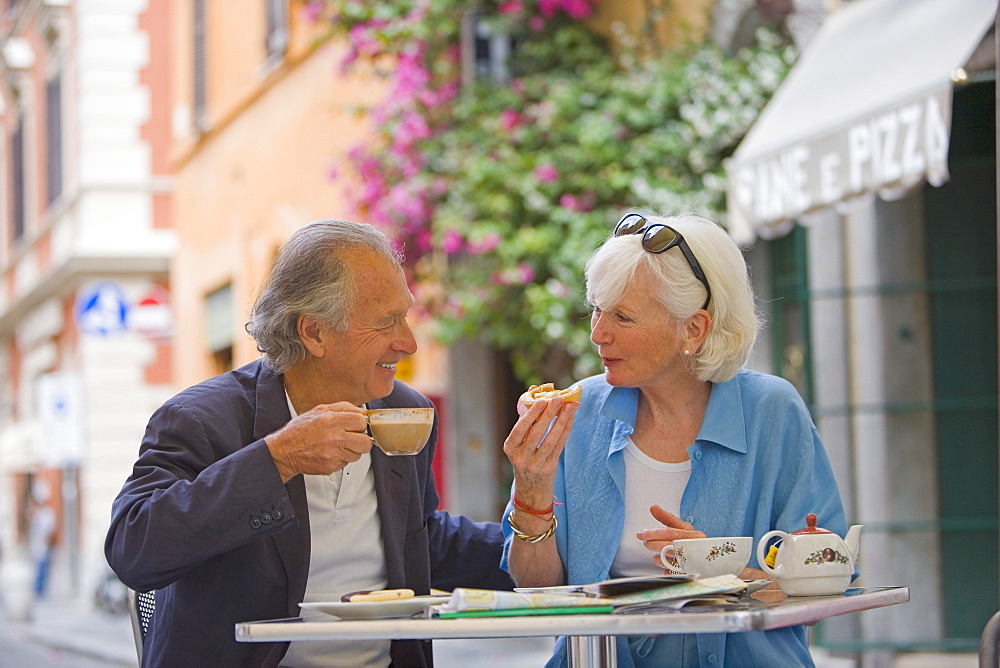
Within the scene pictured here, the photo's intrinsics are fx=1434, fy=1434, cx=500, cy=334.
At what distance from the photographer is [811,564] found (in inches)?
103

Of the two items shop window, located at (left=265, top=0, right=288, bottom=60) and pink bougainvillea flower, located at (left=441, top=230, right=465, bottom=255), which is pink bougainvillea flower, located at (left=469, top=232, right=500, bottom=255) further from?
shop window, located at (left=265, top=0, right=288, bottom=60)

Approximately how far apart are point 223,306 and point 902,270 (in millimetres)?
11219

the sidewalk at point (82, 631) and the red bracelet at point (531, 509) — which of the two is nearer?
the red bracelet at point (531, 509)

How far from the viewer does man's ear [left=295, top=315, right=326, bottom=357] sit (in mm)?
3055

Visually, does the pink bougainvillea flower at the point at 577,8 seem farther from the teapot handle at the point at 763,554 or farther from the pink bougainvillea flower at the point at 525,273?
the teapot handle at the point at 763,554

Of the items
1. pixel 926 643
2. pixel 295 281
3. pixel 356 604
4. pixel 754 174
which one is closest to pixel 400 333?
pixel 295 281

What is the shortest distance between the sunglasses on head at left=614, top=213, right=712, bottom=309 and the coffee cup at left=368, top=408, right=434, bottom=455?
641mm

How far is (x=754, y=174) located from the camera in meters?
6.80

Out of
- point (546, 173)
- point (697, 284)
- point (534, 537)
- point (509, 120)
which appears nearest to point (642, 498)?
point (534, 537)

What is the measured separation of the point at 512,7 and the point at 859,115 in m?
3.69

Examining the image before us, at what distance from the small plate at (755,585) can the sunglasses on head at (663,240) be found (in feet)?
2.61

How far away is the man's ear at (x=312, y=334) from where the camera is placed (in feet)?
10.0

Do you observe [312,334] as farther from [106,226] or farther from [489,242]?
[106,226]

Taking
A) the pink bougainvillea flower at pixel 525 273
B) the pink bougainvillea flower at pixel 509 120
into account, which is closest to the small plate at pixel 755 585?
the pink bougainvillea flower at pixel 525 273
